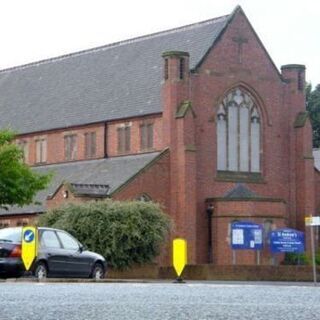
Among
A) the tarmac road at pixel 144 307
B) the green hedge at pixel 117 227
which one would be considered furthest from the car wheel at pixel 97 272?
the green hedge at pixel 117 227

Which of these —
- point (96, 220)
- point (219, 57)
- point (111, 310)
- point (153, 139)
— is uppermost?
point (219, 57)

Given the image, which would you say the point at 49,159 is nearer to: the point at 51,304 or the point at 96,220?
the point at 96,220

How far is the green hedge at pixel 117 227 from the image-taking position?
49031 millimetres

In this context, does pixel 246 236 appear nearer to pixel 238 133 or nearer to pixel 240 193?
pixel 240 193

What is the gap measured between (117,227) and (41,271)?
17792mm

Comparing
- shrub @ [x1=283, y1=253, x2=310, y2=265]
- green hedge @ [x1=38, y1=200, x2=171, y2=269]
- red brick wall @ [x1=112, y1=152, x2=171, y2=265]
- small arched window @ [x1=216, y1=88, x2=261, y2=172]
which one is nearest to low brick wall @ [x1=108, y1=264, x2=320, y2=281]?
green hedge @ [x1=38, y1=200, x2=171, y2=269]

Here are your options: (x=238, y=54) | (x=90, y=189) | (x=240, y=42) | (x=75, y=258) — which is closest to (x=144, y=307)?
(x=75, y=258)

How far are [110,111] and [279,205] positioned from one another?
1132 cm

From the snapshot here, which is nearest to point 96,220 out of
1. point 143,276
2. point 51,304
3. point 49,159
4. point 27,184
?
point 143,276

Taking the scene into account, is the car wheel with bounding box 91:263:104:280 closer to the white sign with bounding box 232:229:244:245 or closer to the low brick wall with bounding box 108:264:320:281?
the low brick wall with bounding box 108:264:320:281

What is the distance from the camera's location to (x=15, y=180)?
5509 cm

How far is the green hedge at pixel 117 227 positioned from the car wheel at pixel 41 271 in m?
16.5

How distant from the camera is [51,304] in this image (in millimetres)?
15219

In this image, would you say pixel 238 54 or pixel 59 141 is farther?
pixel 59 141
